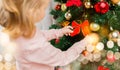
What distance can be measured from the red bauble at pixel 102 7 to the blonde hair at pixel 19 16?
56cm

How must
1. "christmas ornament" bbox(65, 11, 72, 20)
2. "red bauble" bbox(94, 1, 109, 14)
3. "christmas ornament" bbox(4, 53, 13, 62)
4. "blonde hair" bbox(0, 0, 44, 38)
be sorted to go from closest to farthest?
"blonde hair" bbox(0, 0, 44, 38) < "red bauble" bbox(94, 1, 109, 14) < "christmas ornament" bbox(65, 11, 72, 20) < "christmas ornament" bbox(4, 53, 13, 62)

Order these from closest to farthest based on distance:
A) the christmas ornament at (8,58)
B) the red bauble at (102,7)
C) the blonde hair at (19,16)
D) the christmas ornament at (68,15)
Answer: the blonde hair at (19,16) → the red bauble at (102,7) → the christmas ornament at (68,15) → the christmas ornament at (8,58)

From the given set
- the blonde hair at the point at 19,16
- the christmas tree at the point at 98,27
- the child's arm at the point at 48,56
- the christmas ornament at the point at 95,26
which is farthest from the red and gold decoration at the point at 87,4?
the blonde hair at the point at 19,16

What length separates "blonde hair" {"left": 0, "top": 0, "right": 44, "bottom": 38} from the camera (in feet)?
4.17

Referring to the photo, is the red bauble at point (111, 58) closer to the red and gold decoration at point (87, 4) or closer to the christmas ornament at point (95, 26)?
the christmas ornament at point (95, 26)

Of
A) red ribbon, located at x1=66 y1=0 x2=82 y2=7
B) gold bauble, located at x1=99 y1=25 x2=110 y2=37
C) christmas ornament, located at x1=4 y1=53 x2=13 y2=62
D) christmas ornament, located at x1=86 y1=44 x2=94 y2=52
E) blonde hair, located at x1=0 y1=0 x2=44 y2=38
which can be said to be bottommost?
blonde hair, located at x1=0 y1=0 x2=44 y2=38

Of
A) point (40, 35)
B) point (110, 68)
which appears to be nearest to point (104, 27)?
point (110, 68)

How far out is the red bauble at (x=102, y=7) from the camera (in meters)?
1.76

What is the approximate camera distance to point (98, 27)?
1.81m

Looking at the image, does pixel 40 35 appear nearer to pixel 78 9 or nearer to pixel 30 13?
pixel 30 13

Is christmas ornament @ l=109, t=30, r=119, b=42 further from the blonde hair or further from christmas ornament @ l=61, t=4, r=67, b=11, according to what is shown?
the blonde hair

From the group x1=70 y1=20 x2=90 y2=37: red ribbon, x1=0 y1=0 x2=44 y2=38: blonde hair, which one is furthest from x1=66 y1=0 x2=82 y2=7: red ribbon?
x1=0 y1=0 x2=44 y2=38: blonde hair

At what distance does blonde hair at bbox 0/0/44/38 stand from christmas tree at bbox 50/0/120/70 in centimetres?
59

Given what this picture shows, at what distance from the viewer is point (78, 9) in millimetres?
1852
